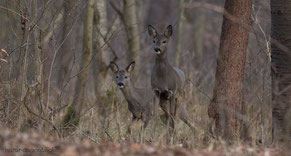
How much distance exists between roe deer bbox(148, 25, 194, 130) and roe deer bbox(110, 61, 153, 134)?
1.51 ft

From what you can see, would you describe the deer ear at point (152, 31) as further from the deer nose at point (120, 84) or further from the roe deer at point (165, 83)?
the deer nose at point (120, 84)

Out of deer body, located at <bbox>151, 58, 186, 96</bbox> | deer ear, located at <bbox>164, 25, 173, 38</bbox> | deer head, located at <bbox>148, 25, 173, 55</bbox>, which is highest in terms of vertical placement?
deer ear, located at <bbox>164, 25, 173, 38</bbox>

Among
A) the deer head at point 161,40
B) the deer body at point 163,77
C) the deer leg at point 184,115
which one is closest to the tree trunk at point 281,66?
→ the deer leg at point 184,115

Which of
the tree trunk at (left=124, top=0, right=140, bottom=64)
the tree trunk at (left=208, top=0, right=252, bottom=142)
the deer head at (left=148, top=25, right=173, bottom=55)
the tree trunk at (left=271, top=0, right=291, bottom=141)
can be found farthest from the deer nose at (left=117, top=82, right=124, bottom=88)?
the tree trunk at (left=271, top=0, right=291, bottom=141)

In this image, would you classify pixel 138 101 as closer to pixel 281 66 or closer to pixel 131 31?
pixel 131 31

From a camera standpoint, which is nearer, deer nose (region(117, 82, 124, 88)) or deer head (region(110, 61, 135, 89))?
deer nose (region(117, 82, 124, 88))

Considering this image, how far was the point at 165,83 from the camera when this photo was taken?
34.7 ft

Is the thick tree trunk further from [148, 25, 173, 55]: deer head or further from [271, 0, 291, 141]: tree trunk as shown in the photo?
[271, 0, 291, 141]: tree trunk

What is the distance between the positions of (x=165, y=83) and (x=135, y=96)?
3.55 ft

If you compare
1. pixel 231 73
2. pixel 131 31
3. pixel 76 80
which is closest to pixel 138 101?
pixel 76 80

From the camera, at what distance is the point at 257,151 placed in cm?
→ 665

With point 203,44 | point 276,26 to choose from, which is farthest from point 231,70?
point 203,44

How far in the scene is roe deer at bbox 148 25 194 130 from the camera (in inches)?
417

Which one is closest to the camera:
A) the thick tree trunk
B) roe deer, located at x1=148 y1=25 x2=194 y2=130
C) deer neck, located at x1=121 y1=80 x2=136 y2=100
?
roe deer, located at x1=148 y1=25 x2=194 y2=130
